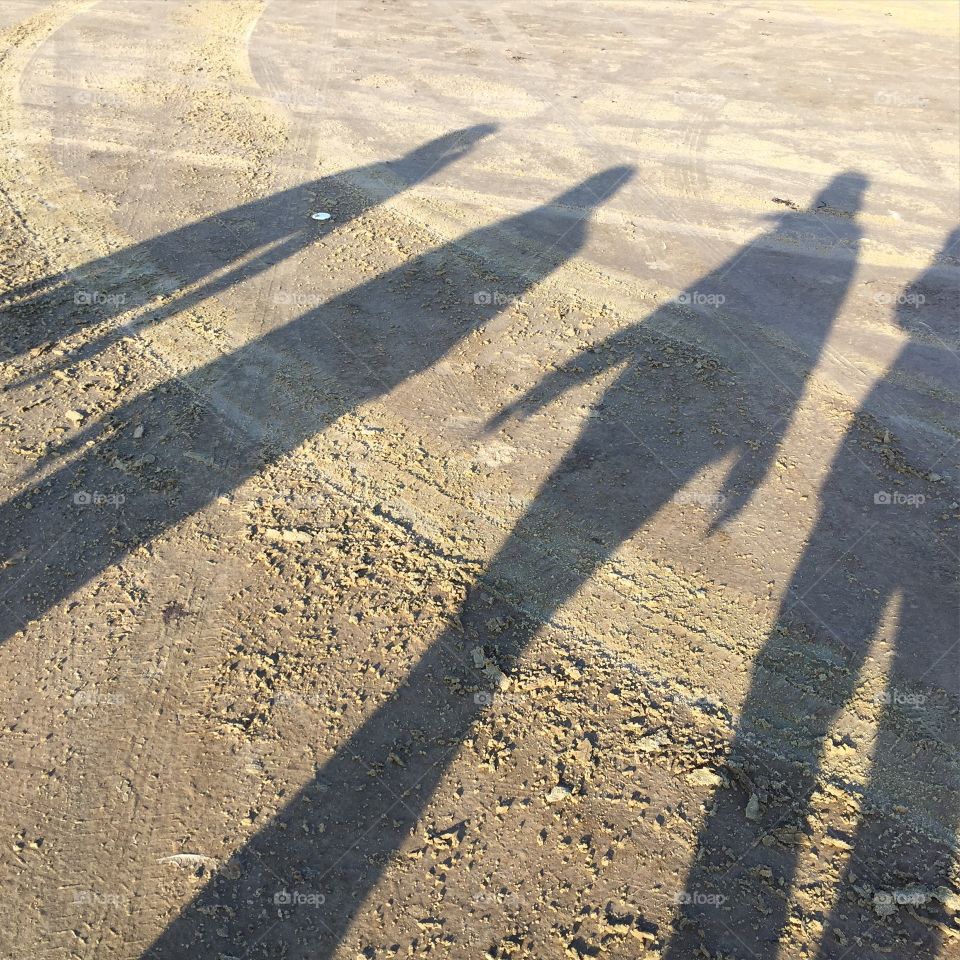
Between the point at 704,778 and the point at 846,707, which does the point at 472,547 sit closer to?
the point at 704,778

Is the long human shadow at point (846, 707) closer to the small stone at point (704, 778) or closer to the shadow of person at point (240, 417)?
the small stone at point (704, 778)

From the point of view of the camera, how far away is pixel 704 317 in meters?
10.2

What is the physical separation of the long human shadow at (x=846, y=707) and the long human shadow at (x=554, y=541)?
1048 mm

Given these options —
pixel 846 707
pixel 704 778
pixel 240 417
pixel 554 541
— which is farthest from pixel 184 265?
pixel 846 707

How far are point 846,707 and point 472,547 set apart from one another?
10.1 ft

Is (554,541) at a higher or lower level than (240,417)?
lower

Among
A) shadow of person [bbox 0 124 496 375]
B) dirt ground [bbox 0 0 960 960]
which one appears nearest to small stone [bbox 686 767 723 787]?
dirt ground [bbox 0 0 960 960]

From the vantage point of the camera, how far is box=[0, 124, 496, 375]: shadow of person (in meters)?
9.50

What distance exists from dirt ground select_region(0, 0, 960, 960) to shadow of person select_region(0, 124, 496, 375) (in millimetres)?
64

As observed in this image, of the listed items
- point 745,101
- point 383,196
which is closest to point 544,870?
point 383,196

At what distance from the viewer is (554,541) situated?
711 centimetres

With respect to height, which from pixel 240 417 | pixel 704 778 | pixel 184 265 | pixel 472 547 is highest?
pixel 184 265

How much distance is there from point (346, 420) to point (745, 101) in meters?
13.0

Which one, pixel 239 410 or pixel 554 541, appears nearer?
pixel 554 541
